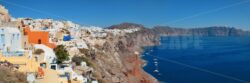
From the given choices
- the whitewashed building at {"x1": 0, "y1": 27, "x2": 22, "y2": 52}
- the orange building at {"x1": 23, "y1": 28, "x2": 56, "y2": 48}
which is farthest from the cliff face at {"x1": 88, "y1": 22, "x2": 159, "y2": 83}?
the whitewashed building at {"x1": 0, "y1": 27, "x2": 22, "y2": 52}

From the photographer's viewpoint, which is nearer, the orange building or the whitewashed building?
the whitewashed building

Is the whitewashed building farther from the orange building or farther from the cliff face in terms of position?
the cliff face

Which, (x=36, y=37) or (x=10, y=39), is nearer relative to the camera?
(x=10, y=39)

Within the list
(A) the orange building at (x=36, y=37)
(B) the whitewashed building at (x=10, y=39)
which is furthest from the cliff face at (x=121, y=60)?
(B) the whitewashed building at (x=10, y=39)

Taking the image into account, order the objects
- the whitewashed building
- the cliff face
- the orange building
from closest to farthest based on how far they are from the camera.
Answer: the whitewashed building
the orange building
the cliff face

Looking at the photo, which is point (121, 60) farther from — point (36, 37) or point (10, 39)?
point (10, 39)

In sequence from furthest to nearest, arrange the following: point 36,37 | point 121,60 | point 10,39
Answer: point 121,60
point 36,37
point 10,39

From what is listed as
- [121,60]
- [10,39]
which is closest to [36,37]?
[10,39]

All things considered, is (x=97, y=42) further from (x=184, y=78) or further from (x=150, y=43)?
(x=150, y=43)

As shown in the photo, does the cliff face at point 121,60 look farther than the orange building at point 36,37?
Yes

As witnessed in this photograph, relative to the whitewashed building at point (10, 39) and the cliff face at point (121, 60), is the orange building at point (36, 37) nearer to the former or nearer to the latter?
the whitewashed building at point (10, 39)
